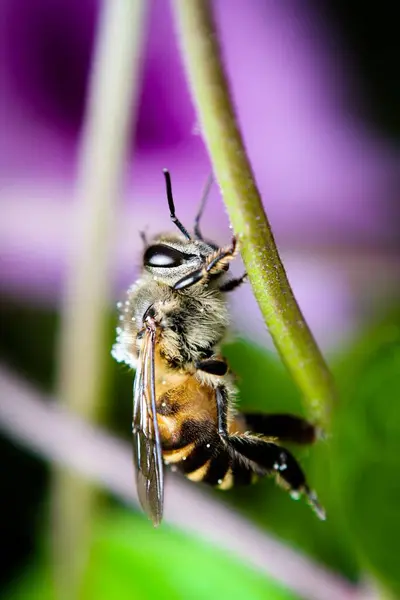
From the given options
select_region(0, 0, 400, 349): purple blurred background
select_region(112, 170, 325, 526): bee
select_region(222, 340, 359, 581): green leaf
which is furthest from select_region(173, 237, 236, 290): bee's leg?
select_region(0, 0, 400, 349): purple blurred background

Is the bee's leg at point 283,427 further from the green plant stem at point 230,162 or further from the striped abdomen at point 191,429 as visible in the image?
the green plant stem at point 230,162

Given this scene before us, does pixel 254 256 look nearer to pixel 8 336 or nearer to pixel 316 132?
pixel 8 336

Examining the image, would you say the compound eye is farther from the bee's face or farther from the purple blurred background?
the purple blurred background

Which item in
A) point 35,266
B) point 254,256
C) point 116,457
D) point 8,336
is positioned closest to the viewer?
point 254,256

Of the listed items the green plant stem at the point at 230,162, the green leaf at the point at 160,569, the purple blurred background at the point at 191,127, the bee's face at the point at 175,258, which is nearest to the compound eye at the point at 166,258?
the bee's face at the point at 175,258

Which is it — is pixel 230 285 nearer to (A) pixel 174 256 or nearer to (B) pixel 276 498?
(A) pixel 174 256

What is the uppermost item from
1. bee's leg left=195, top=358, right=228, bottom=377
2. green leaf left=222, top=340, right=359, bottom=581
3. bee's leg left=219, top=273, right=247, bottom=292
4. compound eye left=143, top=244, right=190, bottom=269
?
compound eye left=143, top=244, right=190, bottom=269

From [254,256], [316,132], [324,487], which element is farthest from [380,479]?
[316,132]
